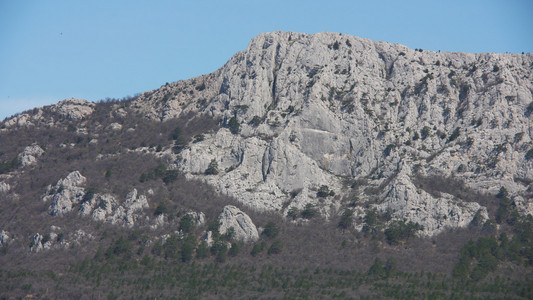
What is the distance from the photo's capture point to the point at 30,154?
493 ft

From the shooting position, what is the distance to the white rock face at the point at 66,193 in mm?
127125

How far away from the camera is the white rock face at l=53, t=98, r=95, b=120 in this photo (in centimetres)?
17388

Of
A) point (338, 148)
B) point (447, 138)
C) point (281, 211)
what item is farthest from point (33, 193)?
Result: point (447, 138)

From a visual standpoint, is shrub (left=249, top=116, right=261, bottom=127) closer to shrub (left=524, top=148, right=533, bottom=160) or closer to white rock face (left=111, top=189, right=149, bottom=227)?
white rock face (left=111, top=189, right=149, bottom=227)

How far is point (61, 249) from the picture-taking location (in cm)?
11825

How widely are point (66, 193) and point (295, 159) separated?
4803 centimetres

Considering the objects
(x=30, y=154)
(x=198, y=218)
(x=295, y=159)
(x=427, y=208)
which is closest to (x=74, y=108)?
(x=30, y=154)

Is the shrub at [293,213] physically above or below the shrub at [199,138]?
below

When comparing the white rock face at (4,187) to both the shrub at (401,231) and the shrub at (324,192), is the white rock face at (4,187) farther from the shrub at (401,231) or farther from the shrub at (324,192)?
the shrub at (401,231)

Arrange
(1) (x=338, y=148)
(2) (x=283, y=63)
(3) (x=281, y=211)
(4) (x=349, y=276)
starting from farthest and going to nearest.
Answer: (2) (x=283, y=63) → (1) (x=338, y=148) → (3) (x=281, y=211) → (4) (x=349, y=276)

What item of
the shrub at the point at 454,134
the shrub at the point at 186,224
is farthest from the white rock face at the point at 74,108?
the shrub at the point at 454,134

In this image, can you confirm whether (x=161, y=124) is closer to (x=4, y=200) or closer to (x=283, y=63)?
(x=283, y=63)

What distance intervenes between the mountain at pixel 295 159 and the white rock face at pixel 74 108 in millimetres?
581

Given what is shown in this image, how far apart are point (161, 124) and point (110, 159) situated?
21.8 m
